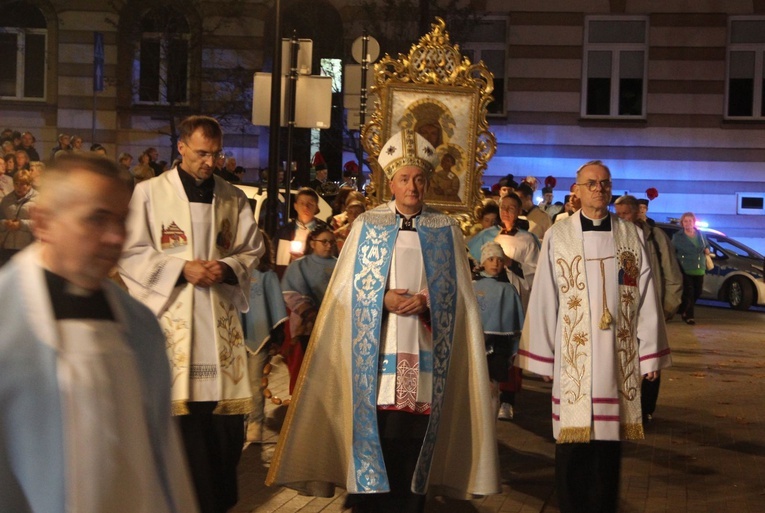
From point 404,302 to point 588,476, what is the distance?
5.22ft

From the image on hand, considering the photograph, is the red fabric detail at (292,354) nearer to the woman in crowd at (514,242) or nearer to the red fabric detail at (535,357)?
the woman in crowd at (514,242)

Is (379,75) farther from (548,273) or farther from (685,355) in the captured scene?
(685,355)

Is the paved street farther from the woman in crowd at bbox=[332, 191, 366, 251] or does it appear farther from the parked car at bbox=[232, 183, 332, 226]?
the parked car at bbox=[232, 183, 332, 226]

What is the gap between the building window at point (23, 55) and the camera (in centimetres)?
3005

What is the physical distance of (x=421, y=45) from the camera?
1025 centimetres

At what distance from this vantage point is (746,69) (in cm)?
2995

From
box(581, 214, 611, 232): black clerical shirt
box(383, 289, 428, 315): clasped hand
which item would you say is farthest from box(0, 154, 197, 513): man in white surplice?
box(581, 214, 611, 232): black clerical shirt

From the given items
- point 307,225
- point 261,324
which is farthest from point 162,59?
point 261,324

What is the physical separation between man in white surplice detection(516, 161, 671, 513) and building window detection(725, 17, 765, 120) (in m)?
23.5

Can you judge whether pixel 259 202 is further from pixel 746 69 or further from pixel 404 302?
pixel 746 69

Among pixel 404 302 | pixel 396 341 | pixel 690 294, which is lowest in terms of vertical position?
pixel 690 294

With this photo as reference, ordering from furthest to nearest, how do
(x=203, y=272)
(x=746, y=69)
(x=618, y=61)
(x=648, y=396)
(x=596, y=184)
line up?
(x=618, y=61) < (x=746, y=69) < (x=648, y=396) < (x=596, y=184) < (x=203, y=272)

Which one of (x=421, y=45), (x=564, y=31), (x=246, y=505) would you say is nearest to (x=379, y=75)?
(x=421, y=45)

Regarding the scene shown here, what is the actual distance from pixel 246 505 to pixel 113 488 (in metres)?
4.69
